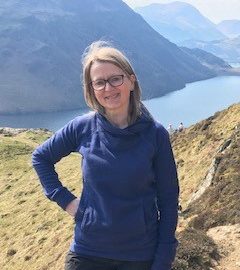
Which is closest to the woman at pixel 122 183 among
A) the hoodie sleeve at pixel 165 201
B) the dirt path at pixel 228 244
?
the hoodie sleeve at pixel 165 201

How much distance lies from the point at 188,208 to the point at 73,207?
39.1ft

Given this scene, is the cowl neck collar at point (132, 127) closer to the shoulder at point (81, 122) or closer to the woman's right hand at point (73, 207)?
the shoulder at point (81, 122)

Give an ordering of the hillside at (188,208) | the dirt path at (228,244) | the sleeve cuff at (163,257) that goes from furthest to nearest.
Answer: the hillside at (188,208) → the dirt path at (228,244) → the sleeve cuff at (163,257)

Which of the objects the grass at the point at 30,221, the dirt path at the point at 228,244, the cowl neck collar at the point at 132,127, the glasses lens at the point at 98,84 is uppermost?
the glasses lens at the point at 98,84

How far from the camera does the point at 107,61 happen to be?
4520 mm

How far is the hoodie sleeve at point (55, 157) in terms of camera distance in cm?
479

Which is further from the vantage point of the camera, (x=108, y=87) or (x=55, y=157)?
(x=55, y=157)

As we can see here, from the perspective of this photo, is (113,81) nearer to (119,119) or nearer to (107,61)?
(107,61)

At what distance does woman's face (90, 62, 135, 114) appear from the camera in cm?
455

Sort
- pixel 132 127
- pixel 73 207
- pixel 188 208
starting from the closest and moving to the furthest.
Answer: pixel 132 127 < pixel 73 207 < pixel 188 208

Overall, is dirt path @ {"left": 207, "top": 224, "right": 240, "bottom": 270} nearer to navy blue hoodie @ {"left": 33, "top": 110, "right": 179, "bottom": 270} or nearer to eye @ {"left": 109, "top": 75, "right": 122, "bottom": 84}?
navy blue hoodie @ {"left": 33, "top": 110, "right": 179, "bottom": 270}

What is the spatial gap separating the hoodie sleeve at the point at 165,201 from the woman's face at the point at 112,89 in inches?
18.2

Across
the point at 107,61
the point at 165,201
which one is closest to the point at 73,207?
the point at 165,201

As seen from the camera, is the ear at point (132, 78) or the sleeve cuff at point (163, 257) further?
the ear at point (132, 78)
